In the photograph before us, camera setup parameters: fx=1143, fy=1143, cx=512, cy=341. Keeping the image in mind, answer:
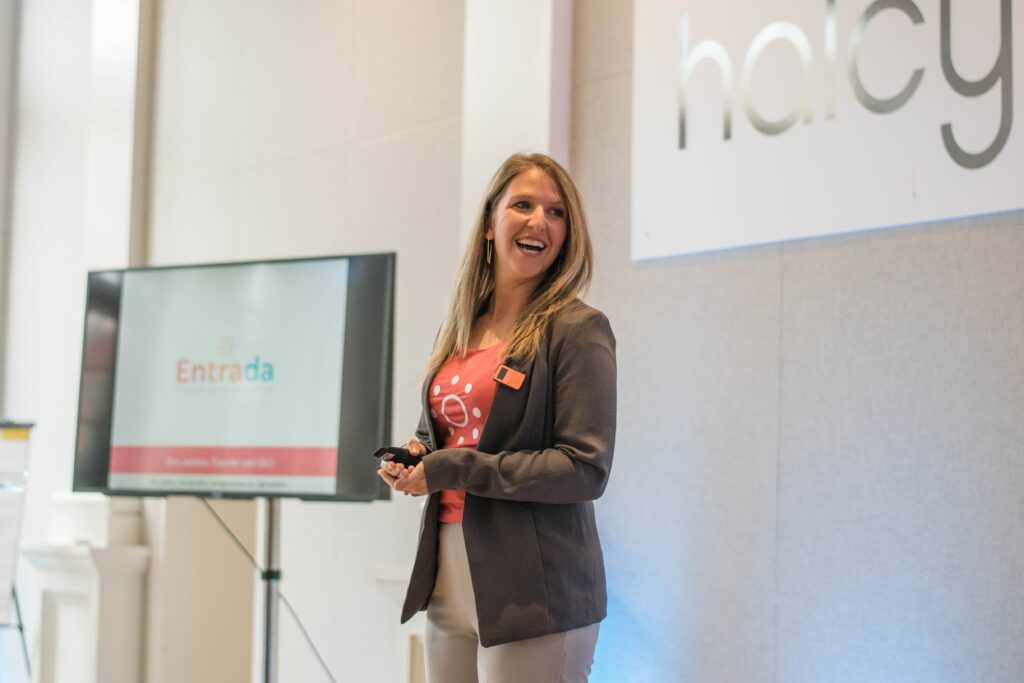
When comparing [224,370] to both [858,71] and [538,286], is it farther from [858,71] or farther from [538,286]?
[858,71]

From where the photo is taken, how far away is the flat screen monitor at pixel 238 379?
3.14m

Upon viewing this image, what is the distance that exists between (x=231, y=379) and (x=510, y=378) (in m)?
1.67

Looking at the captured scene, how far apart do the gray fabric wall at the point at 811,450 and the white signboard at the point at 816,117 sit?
0.07 metres

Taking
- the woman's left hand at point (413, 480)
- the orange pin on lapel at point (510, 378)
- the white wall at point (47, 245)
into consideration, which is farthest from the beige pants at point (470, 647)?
the white wall at point (47, 245)

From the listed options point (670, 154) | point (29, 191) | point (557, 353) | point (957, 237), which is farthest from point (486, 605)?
point (29, 191)

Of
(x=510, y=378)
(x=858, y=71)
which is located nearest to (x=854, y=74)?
(x=858, y=71)

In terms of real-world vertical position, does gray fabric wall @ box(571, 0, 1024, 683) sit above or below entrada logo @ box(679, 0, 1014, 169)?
below

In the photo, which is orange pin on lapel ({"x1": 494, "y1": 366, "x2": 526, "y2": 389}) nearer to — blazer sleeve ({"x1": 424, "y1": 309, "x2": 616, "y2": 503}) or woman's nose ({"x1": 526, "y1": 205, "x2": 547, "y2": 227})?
blazer sleeve ({"x1": 424, "y1": 309, "x2": 616, "y2": 503})

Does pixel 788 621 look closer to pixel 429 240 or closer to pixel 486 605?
pixel 486 605

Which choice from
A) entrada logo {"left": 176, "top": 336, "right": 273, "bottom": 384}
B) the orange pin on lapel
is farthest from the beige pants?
entrada logo {"left": 176, "top": 336, "right": 273, "bottom": 384}

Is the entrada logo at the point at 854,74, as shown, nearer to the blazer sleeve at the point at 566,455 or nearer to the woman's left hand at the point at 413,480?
the blazer sleeve at the point at 566,455

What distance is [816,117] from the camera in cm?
257

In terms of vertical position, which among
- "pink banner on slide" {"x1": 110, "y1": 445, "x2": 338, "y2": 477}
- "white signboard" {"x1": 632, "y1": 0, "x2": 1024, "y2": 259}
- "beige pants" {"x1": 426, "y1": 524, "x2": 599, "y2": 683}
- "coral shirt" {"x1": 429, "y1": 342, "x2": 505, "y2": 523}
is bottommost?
"beige pants" {"x1": 426, "y1": 524, "x2": 599, "y2": 683}

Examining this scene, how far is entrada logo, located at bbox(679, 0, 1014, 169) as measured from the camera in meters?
2.25
